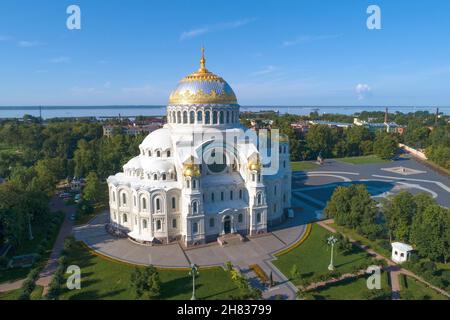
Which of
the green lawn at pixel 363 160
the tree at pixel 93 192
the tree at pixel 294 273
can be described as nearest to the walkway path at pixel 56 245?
the tree at pixel 93 192

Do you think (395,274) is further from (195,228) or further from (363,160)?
(363,160)

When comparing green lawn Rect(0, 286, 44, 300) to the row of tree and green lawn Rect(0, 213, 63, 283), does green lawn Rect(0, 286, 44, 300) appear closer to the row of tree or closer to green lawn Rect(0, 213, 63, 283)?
green lawn Rect(0, 213, 63, 283)

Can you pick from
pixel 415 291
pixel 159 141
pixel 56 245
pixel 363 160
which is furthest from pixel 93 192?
pixel 363 160

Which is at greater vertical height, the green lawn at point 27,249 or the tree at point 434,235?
the tree at point 434,235

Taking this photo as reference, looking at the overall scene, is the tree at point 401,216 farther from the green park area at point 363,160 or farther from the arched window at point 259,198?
the green park area at point 363,160

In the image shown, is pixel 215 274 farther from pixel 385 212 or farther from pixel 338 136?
pixel 338 136

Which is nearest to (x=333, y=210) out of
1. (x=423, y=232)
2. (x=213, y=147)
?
(x=423, y=232)
